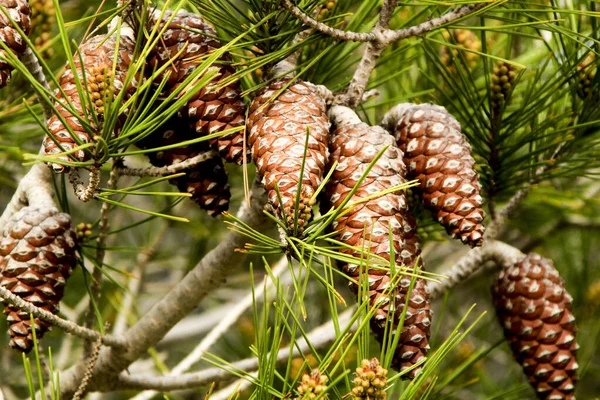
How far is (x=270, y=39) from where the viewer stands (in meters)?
0.81

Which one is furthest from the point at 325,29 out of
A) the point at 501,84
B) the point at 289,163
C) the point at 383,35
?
the point at 501,84

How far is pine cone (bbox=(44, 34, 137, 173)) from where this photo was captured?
67 cm

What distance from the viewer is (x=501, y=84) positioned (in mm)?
1003

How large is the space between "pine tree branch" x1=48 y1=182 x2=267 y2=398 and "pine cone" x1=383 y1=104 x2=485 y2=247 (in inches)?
11.4

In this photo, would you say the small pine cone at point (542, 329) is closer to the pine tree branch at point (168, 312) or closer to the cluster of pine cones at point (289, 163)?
the cluster of pine cones at point (289, 163)

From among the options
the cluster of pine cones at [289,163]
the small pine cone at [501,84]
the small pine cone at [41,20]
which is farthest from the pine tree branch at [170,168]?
the small pine cone at [41,20]

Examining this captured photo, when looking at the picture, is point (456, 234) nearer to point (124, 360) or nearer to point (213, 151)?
point (213, 151)

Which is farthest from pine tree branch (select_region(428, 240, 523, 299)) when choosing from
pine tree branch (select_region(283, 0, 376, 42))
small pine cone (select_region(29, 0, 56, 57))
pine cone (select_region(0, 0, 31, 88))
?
small pine cone (select_region(29, 0, 56, 57))

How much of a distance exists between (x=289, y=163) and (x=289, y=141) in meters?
0.03

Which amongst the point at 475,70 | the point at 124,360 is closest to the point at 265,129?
the point at 124,360

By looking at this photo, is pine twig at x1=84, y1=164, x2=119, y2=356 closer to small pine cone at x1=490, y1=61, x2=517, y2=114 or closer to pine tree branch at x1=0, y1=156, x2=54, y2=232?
pine tree branch at x1=0, y1=156, x2=54, y2=232

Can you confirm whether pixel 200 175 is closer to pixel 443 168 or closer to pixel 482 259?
pixel 443 168

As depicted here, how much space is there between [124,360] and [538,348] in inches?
25.2

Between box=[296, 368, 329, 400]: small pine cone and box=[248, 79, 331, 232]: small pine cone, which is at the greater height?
box=[248, 79, 331, 232]: small pine cone
